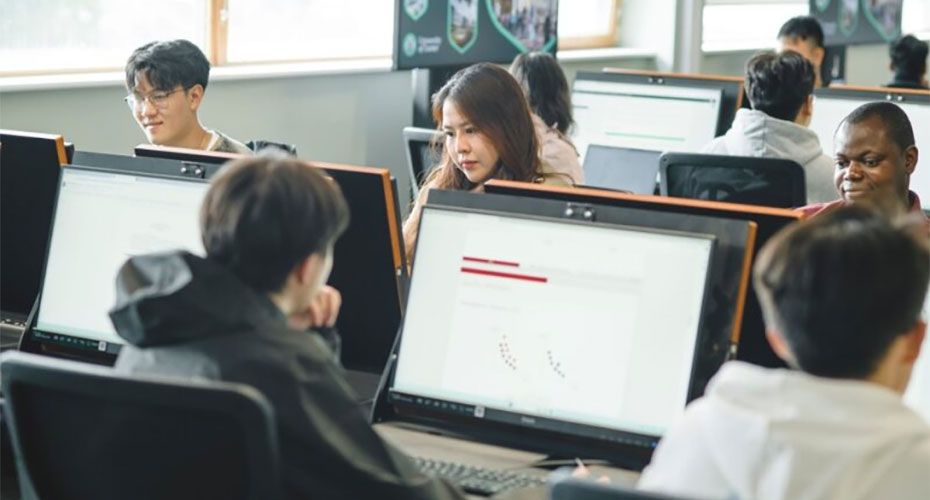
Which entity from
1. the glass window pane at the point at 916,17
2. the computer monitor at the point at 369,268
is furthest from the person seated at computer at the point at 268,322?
the glass window pane at the point at 916,17

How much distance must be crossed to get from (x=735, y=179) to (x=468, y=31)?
223 cm

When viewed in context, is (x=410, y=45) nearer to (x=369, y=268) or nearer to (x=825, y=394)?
(x=369, y=268)

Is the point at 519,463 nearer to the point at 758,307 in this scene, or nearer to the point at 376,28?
the point at 758,307

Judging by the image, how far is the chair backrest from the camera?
4172 mm

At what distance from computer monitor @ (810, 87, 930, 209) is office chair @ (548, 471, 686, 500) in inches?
138

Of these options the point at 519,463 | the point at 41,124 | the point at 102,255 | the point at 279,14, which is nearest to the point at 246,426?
the point at 519,463

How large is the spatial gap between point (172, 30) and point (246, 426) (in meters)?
4.01

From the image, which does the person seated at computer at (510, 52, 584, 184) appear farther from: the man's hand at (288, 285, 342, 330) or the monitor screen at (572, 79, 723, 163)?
the man's hand at (288, 285, 342, 330)

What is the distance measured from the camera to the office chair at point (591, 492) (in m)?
1.39

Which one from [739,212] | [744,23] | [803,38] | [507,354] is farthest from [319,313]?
[744,23]

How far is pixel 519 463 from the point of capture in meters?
2.24

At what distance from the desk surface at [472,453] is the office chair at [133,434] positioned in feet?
1.65

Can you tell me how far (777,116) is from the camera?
15.6 feet

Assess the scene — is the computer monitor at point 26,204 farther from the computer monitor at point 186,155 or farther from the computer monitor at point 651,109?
the computer monitor at point 651,109
